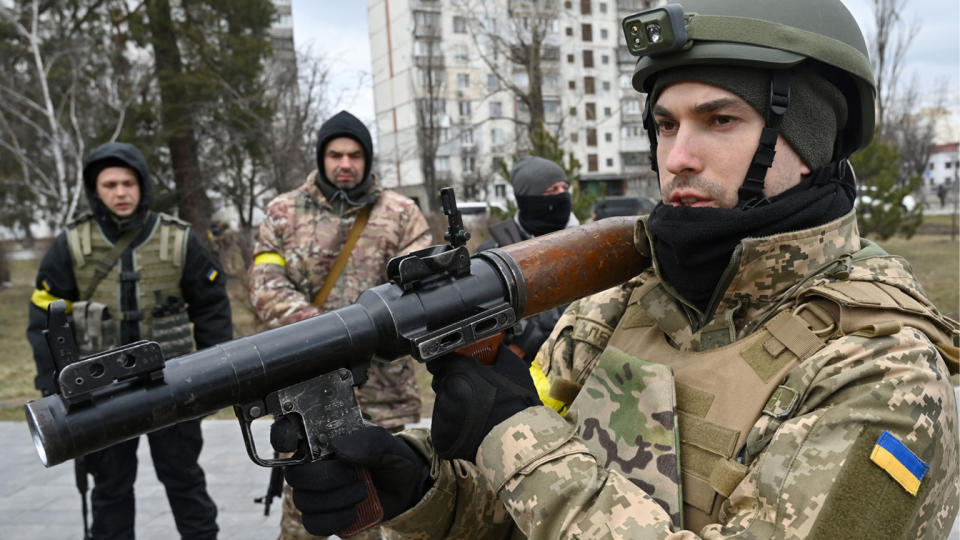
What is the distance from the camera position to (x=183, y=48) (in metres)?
17.1

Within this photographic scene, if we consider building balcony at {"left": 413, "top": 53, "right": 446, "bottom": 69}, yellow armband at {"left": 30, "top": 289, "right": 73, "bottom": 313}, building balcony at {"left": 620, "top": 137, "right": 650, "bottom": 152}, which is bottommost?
yellow armband at {"left": 30, "top": 289, "right": 73, "bottom": 313}

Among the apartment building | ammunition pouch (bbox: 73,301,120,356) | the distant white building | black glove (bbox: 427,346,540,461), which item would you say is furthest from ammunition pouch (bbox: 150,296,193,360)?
the distant white building

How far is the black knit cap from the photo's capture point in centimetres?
150

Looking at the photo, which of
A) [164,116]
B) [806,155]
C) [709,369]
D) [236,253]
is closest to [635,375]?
[709,369]

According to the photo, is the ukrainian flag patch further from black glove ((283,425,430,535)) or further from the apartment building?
the apartment building

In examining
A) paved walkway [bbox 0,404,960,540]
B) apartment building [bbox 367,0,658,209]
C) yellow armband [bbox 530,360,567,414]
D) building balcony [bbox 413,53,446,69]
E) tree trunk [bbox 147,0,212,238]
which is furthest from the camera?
apartment building [bbox 367,0,658,209]

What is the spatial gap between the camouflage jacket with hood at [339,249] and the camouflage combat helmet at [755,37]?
223 cm

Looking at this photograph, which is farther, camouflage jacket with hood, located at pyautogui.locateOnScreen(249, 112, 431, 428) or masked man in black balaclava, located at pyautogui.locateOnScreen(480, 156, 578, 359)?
masked man in black balaclava, located at pyautogui.locateOnScreen(480, 156, 578, 359)

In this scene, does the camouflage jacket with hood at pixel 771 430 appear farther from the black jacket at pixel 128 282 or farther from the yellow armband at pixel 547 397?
the black jacket at pixel 128 282

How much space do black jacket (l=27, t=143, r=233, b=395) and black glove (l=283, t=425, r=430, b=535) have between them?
105 inches

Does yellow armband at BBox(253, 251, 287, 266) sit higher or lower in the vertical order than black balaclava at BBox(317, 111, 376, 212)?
lower

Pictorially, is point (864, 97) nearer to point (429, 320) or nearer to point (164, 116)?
point (429, 320)

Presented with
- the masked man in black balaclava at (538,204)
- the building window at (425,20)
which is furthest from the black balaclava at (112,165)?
the building window at (425,20)

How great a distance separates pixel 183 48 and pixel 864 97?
1822 cm
